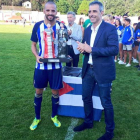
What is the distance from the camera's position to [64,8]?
67.8 meters

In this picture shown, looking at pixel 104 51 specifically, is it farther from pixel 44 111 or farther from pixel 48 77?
pixel 44 111

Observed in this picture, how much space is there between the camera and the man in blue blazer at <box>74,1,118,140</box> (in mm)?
2520

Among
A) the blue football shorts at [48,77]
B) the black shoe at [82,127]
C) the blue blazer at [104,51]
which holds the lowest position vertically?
the black shoe at [82,127]

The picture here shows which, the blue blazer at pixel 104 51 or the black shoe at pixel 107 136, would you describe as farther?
the black shoe at pixel 107 136

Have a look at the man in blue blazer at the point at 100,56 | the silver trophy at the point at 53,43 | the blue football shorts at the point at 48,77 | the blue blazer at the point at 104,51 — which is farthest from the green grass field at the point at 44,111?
the silver trophy at the point at 53,43

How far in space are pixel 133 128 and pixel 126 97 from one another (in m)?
1.41

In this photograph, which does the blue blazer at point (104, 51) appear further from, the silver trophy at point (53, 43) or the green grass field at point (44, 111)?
the green grass field at point (44, 111)

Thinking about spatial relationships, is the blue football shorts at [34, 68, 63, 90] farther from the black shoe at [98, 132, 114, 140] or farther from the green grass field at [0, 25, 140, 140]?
the black shoe at [98, 132, 114, 140]

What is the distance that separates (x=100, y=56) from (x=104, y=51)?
0.50 feet

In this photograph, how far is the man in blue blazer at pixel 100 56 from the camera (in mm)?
2520

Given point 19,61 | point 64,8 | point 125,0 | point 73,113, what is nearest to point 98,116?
point 73,113

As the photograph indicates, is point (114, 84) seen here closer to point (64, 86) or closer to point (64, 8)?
point (64, 86)

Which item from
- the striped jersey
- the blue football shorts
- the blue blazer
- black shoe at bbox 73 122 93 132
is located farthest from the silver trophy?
black shoe at bbox 73 122 93 132

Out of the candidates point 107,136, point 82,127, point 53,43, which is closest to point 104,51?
point 53,43
